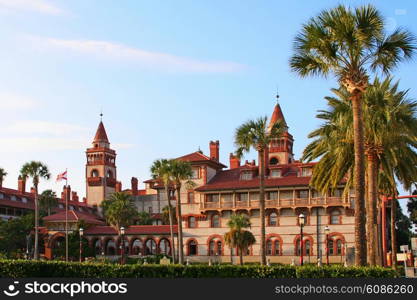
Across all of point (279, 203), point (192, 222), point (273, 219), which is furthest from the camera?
point (192, 222)

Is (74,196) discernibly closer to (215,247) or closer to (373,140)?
(215,247)

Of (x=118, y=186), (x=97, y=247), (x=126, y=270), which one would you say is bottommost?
(x=97, y=247)

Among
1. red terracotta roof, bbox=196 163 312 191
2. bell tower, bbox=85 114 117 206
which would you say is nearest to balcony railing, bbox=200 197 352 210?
red terracotta roof, bbox=196 163 312 191

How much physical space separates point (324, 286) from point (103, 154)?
4506 inches

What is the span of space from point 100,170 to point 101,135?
7906 millimetres

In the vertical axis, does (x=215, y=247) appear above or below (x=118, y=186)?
below

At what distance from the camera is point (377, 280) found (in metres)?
21.3

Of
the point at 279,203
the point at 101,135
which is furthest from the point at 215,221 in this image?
the point at 101,135

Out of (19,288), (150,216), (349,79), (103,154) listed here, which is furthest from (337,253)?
(103,154)

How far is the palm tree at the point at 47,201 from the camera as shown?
117 metres

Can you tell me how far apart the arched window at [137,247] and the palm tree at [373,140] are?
190ft

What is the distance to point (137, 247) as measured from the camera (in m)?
95.2

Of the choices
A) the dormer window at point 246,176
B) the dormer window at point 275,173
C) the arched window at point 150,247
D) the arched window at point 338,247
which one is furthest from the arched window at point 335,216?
the arched window at point 150,247

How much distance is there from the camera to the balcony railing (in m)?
74.4
